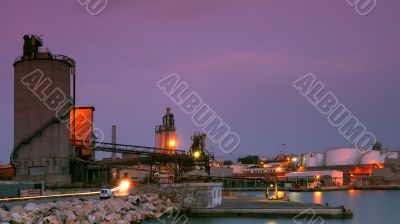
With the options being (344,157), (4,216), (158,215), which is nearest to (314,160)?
(344,157)

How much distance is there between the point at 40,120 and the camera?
50.8m

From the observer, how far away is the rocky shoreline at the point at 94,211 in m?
28.5

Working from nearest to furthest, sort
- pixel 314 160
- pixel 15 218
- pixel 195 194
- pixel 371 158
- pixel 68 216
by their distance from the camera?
pixel 15 218, pixel 68 216, pixel 195 194, pixel 371 158, pixel 314 160

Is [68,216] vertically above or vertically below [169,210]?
above

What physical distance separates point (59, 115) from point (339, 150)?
13354 cm

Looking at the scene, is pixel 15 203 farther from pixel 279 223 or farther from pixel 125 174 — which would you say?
pixel 125 174

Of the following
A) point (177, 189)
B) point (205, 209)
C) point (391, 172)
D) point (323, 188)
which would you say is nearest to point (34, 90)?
point (177, 189)

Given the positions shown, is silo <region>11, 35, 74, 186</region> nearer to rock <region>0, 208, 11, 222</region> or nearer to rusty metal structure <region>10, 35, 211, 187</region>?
rusty metal structure <region>10, 35, 211, 187</region>

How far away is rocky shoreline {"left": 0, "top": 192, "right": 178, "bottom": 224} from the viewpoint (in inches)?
1124

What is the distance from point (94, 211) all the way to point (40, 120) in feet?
62.3

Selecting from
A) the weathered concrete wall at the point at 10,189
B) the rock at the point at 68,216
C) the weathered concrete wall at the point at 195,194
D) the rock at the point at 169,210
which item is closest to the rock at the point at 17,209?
the rock at the point at 68,216

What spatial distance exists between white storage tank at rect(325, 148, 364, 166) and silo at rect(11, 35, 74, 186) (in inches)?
5112

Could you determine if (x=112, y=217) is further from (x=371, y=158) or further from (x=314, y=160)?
(x=314, y=160)

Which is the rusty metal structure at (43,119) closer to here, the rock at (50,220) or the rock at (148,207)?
the rock at (148,207)
